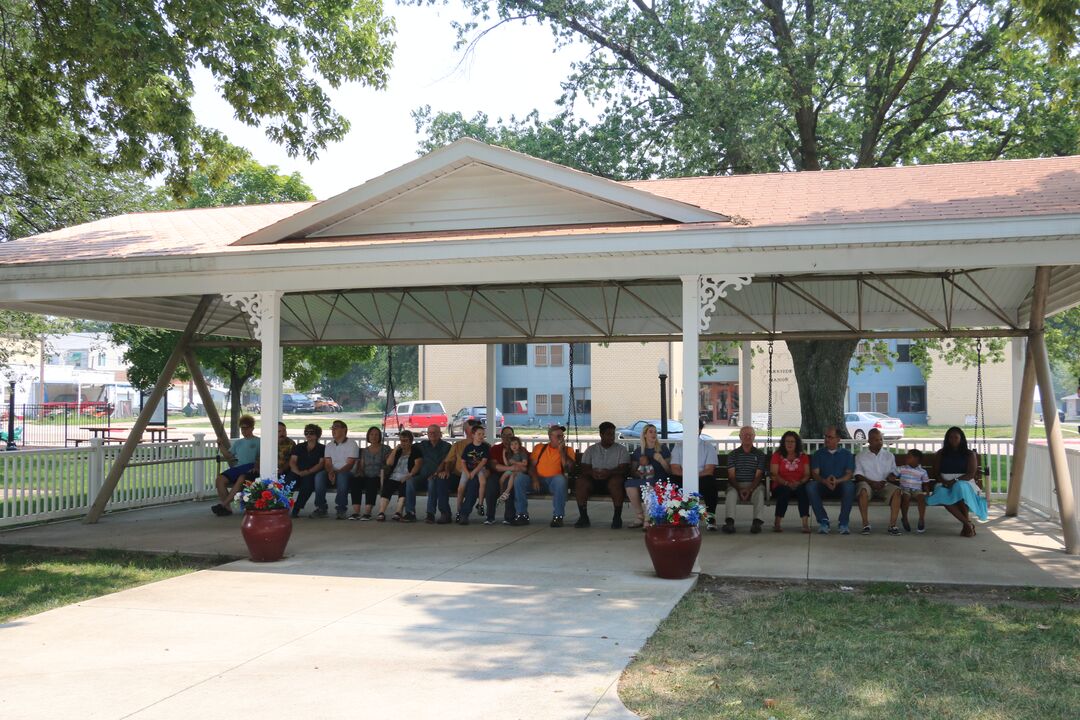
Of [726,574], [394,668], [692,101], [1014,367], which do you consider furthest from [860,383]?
[394,668]

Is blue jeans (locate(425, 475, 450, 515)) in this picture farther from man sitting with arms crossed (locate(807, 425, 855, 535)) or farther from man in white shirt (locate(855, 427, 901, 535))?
man in white shirt (locate(855, 427, 901, 535))

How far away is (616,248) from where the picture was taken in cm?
870

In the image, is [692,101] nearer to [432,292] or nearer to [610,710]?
[432,292]

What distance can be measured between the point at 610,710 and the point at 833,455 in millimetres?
6840

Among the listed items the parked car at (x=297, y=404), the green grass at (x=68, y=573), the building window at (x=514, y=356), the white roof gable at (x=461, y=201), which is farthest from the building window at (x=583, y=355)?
the parked car at (x=297, y=404)

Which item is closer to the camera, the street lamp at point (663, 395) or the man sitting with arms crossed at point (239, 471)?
the man sitting with arms crossed at point (239, 471)

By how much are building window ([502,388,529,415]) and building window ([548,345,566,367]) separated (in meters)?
2.05

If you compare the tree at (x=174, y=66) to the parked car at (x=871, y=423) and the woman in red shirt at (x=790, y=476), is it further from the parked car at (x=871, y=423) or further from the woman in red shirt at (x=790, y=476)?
the parked car at (x=871, y=423)

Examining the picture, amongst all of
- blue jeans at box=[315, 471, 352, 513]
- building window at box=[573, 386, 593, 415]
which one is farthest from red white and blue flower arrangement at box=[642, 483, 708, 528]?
building window at box=[573, 386, 593, 415]

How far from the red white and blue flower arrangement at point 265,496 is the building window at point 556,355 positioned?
37.7 m

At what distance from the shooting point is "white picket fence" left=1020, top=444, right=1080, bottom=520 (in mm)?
10836

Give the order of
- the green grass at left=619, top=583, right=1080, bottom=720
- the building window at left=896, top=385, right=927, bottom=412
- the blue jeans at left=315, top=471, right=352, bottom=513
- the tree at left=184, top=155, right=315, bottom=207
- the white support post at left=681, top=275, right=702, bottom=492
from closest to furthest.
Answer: the green grass at left=619, top=583, right=1080, bottom=720, the white support post at left=681, top=275, right=702, bottom=492, the blue jeans at left=315, top=471, right=352, bottom=513, the tree at left=184, top=155, right=315, bottom=207, the building window at left=896, top=385, right=927, bottom=412

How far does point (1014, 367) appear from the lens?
13625 millimetres

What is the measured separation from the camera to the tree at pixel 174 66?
1070 cm
